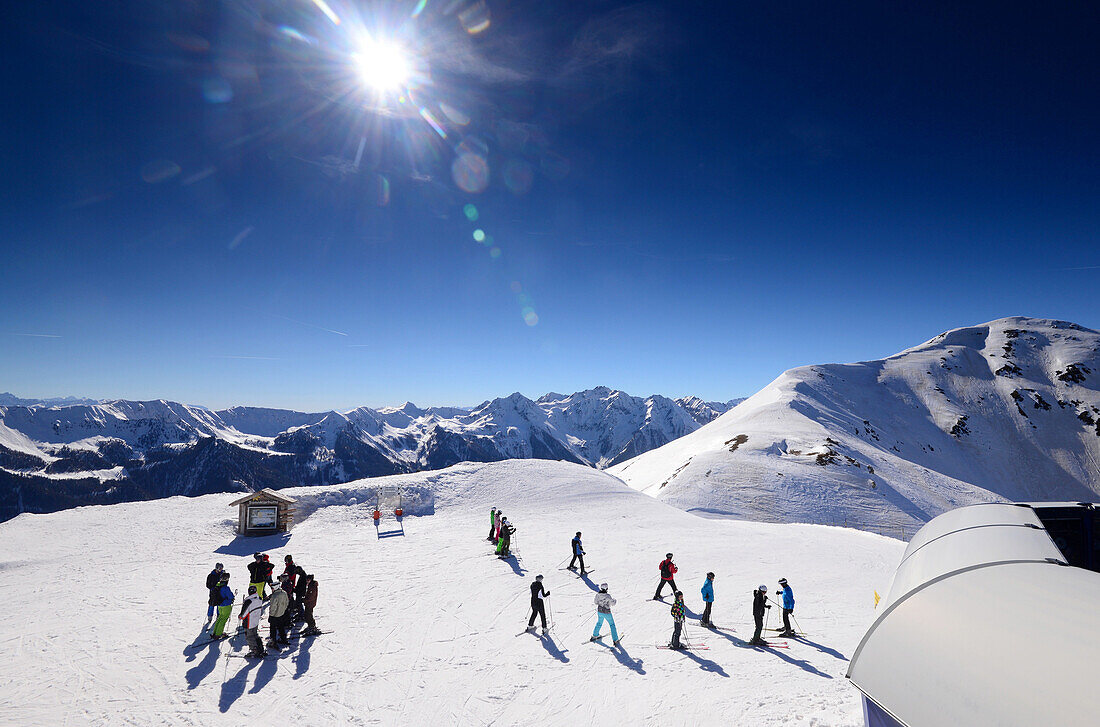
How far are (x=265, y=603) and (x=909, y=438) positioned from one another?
118 meters

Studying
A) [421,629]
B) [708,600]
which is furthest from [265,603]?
[708,600]

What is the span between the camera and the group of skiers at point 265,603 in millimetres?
12461

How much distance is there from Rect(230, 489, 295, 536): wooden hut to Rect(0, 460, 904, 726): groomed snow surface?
883 mm

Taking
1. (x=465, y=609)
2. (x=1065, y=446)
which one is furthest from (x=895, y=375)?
(x=465, y=609)

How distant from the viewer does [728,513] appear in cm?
4653

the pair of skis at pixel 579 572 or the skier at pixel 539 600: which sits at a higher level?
the skier at pixel 539 600

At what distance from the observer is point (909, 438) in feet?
305

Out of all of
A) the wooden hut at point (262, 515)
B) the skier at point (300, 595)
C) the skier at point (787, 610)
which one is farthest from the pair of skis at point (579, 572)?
the wooden hut at point (262, 515)

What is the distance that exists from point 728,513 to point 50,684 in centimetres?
4855

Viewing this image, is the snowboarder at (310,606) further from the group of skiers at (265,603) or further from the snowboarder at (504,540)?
the snowboarder at (504,540)

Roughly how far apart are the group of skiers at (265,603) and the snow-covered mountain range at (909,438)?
134ft

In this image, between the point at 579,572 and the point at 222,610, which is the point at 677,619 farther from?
the point at 222,610

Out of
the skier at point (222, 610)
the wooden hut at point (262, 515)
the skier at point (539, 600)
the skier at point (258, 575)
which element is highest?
the wooden hut at point (262, 515)

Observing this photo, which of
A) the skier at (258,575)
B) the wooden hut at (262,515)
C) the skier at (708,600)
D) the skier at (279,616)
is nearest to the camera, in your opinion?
the skier at (279,616)
